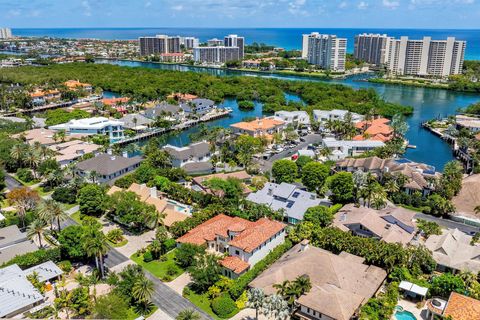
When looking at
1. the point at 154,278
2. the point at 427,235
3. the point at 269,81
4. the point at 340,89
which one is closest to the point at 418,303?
the point at 427,235

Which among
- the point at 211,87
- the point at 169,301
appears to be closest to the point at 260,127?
the point at 211,87

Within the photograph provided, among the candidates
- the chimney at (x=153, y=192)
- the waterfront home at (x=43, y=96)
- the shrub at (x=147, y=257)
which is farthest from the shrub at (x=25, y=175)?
the waterfront home at (x=43, y=96)

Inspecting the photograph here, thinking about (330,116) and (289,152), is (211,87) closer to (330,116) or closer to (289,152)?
(330,116)

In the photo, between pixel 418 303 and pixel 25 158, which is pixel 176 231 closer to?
pixel 418 303

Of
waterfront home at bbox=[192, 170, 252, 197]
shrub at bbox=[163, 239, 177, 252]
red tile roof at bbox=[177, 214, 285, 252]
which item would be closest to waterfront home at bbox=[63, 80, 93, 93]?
waterfront home at bbox=[192, 170, 252, 197]

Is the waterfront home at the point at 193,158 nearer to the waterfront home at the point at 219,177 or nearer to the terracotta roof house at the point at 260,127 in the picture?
the waterfront home at the point at 219,177

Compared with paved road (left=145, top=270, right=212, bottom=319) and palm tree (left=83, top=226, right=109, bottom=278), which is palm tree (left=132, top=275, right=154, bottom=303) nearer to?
paved road (left=145, top=270, right=212, bottom=319)

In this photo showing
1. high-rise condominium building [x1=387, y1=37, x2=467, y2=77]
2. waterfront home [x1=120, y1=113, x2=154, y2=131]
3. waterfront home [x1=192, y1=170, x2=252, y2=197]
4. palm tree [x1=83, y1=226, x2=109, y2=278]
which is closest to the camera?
palm tree [x1=83, y1=226, x2=109, y2=278]
